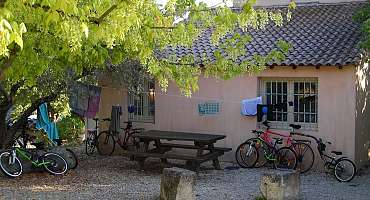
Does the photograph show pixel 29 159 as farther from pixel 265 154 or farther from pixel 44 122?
pixel 265 154

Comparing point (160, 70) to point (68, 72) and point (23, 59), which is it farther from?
point (68, 72)

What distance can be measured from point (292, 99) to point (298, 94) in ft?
0.71

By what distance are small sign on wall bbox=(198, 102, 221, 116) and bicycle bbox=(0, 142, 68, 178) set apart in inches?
170

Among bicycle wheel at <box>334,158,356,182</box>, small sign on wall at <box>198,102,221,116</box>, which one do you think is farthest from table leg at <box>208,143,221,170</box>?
bicycle wheel at <box>334,158,356,182</box>

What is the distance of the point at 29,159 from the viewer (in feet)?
39.7

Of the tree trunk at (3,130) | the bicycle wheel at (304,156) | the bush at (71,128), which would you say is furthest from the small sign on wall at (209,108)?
the bush at (71,128)

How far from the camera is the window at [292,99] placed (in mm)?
13516

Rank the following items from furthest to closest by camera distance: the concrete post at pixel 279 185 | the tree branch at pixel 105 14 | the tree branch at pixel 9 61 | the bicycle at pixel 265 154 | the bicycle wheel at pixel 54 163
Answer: the bicycle at pixel 265 154 < the bicycle wheel at pixel 54 163 < the concrete post at pixel 279 185 < the tree branch at pixel 9 61 < the tree branch at pixel 105 14

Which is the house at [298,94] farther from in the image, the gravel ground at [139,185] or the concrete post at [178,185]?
the concrete post at [178,185]

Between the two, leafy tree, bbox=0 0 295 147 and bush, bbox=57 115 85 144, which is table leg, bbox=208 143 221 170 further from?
bush, bbox=57 115 85 144

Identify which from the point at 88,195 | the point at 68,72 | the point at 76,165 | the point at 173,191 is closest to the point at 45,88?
the point at 68,72

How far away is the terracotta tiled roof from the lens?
510 inches

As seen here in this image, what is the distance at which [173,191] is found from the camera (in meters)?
9.32

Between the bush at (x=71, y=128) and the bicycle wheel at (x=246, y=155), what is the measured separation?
9.15 m
